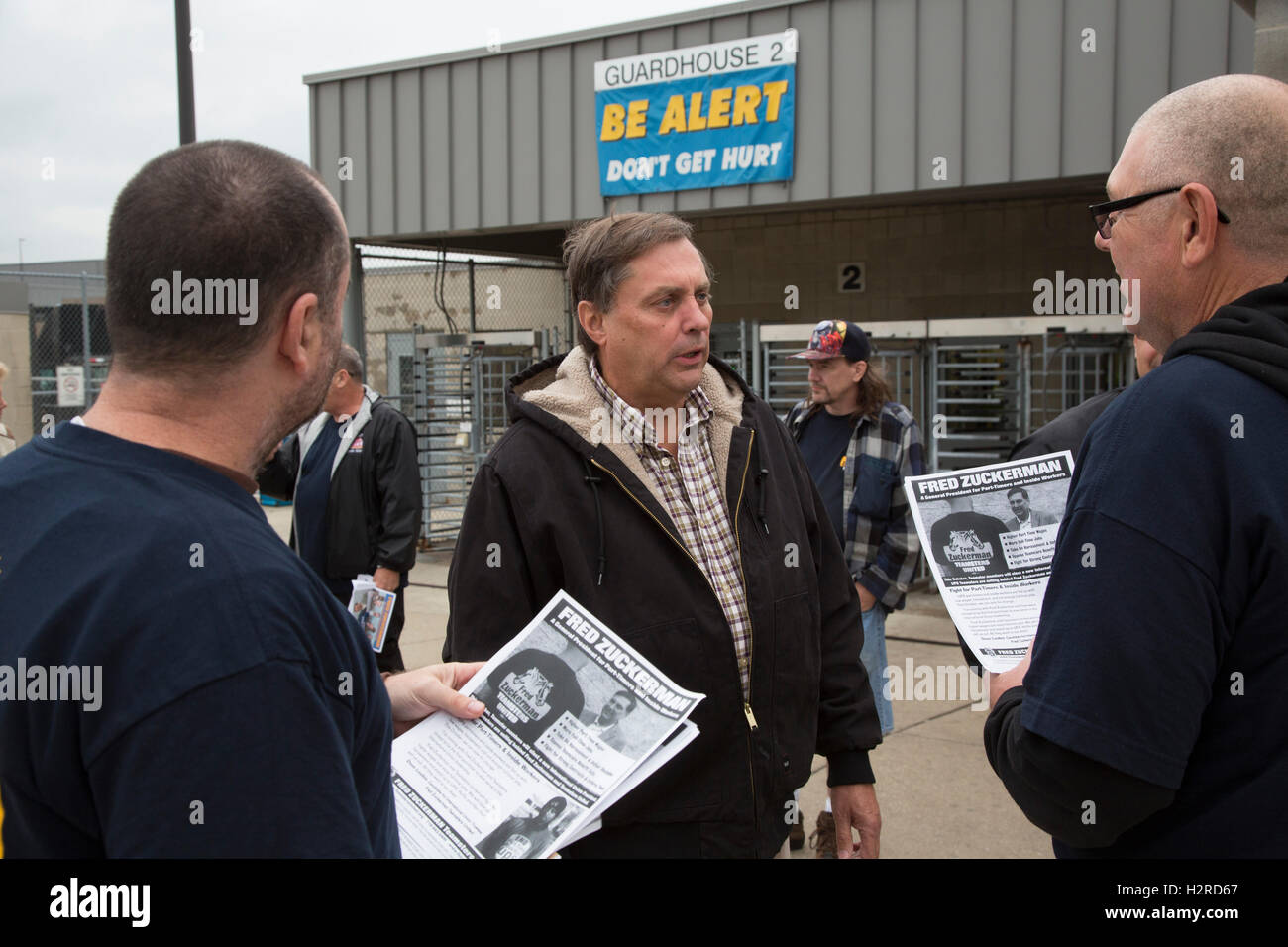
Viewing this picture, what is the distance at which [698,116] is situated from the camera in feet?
32.9

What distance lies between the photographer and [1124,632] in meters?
1.45

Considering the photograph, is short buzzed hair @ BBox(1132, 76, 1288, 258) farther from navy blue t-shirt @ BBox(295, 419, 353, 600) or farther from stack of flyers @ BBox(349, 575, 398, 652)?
navy blue t-shirt @ BBox(295, 419, 353, 600)

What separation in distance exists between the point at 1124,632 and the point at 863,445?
147 inches

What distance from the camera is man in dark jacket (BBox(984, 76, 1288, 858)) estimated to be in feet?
4.70

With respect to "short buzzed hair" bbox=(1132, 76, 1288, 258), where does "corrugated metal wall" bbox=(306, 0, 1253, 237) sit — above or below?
above

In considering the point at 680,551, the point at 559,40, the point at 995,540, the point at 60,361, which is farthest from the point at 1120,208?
the point at 60,361

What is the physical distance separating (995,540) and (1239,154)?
0.98 m

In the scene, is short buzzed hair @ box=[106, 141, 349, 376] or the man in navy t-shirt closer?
the man in navy t-shirt

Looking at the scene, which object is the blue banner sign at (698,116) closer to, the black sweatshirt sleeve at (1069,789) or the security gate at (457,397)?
the security gate at (457,397)

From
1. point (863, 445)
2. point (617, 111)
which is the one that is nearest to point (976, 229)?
point (617, 111)

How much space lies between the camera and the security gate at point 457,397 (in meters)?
12.8

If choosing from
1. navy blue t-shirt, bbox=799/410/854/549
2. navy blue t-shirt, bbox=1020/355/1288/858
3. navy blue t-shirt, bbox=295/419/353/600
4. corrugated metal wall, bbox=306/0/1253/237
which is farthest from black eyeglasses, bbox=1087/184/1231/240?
corrugated metal wall, bbox=306/0/1253/237

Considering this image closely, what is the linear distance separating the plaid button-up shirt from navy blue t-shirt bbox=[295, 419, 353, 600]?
10.3 feet
